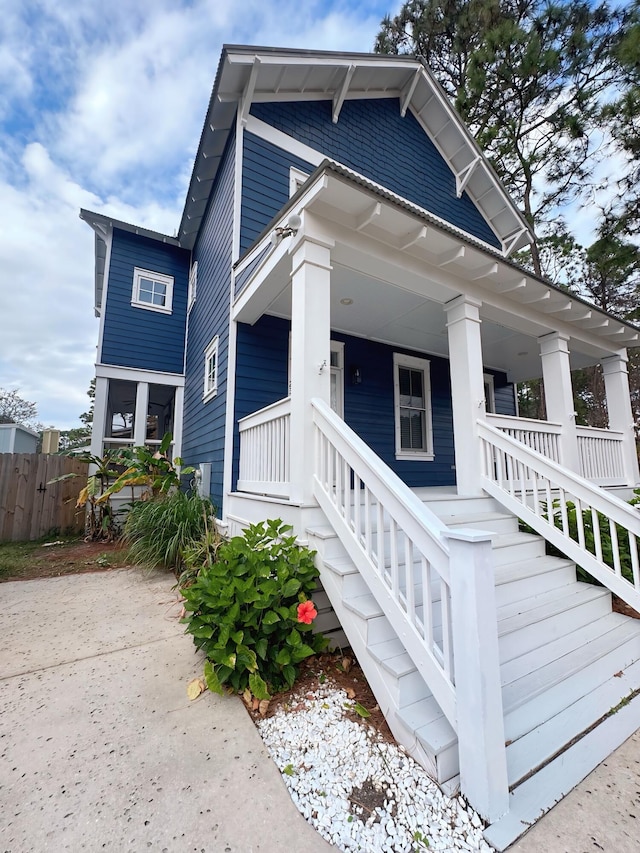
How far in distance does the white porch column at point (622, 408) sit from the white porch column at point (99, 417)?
9911 mm

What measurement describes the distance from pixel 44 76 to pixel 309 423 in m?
9.34

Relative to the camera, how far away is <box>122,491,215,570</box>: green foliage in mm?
5051

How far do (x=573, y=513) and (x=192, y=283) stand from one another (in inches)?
340

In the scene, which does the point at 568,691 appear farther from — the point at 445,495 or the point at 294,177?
the point at 294,177

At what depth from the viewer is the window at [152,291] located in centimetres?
854

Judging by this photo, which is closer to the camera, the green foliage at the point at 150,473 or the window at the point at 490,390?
the green foliage at the point at 150,473

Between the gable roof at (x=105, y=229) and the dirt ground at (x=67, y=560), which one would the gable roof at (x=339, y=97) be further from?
the dirt ground at (x=67, y=560)

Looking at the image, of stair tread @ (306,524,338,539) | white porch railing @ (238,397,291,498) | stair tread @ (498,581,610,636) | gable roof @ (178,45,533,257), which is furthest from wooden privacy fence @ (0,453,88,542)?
stair tread @ (498,581,610,636)

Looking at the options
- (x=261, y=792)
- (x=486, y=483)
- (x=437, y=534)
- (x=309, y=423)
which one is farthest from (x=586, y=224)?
(x=261, y=792)

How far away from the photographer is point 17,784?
1.70 m

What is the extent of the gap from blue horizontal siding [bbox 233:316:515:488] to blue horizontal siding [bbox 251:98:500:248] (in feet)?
10.1

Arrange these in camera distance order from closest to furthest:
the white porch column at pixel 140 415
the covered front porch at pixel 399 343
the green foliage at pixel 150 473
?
1. the covered front porch at pixel 399 343
2. the green foliage at pixel 150 473
3. the white porch column at pixel 140 415

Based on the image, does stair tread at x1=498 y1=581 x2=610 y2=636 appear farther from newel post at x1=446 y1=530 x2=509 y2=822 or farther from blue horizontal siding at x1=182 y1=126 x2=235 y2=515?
blue horizontal siding at x1=182 y1=126 x2=235 y2=515

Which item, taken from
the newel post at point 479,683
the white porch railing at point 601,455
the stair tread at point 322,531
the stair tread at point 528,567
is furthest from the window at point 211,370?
the white porch railing at point 601,455
